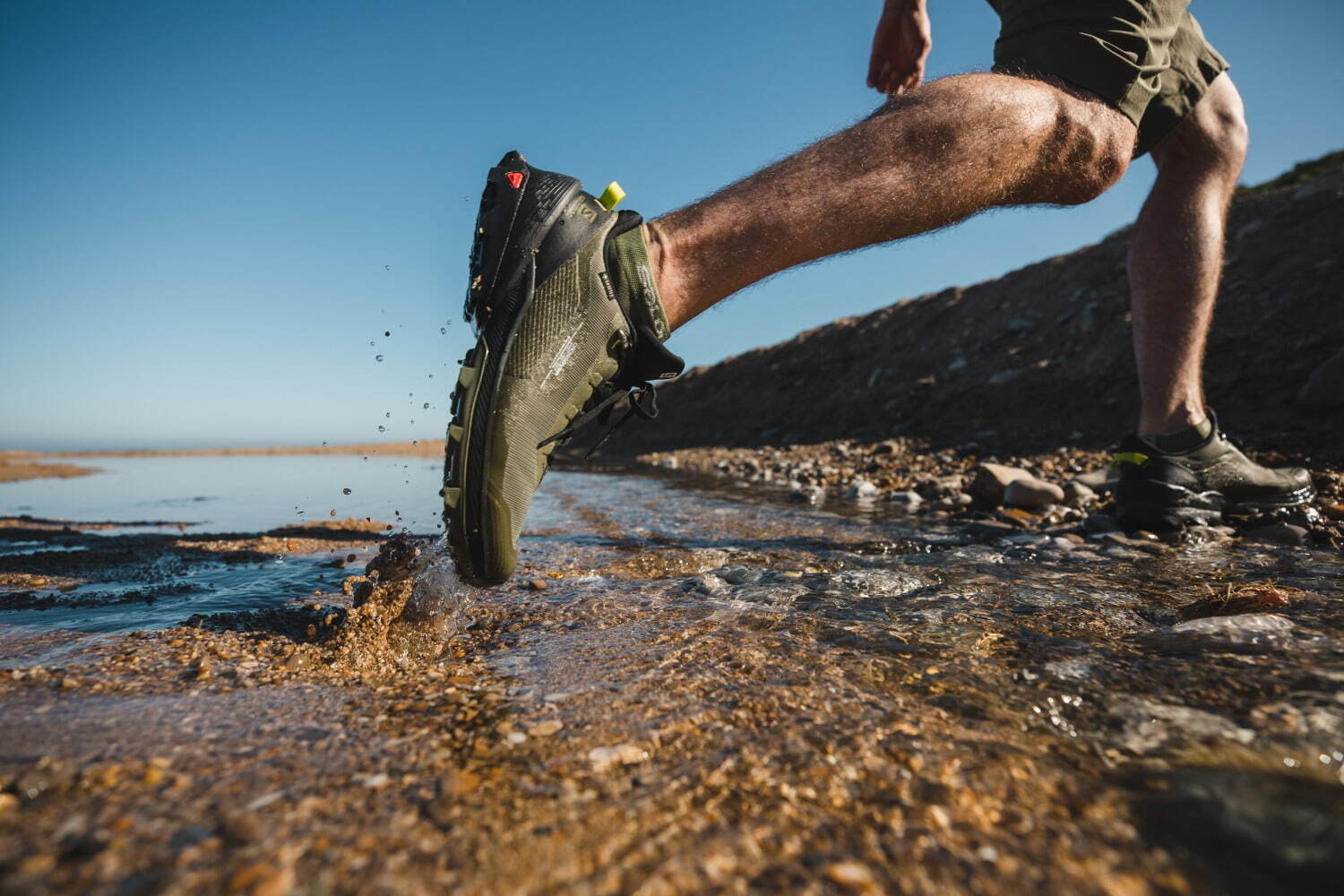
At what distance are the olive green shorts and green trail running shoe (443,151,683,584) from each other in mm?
1274

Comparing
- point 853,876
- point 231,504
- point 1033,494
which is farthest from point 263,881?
point 231,504

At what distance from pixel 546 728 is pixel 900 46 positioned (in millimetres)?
3144

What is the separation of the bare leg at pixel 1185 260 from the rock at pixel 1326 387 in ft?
8.60

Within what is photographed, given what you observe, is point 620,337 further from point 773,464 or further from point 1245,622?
point 773,464

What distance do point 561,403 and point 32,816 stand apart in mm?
1083

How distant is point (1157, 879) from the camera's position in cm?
58

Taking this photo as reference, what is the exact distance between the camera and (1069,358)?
766 cm

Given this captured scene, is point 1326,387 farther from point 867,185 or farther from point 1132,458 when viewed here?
A: point 867,185

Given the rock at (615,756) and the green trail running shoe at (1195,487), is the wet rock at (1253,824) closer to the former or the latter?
the rock at (615,756)

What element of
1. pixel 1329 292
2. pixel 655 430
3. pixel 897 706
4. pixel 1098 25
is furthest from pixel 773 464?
pixel 655 430

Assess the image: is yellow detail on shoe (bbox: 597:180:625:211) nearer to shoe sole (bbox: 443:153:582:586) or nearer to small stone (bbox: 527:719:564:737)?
shoe sole (bbox: 443:153:582:586)

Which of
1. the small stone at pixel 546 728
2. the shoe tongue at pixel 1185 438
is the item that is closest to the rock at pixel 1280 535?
the shoe tongue at pixel 1185 438

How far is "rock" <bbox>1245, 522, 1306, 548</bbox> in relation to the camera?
7.30ft

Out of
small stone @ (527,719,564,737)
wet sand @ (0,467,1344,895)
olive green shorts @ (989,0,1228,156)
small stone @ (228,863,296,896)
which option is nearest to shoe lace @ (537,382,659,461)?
wet sand @ (0,467,1344,895)
